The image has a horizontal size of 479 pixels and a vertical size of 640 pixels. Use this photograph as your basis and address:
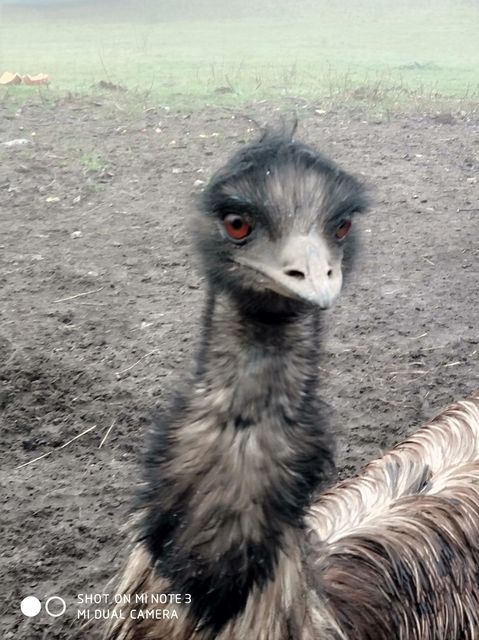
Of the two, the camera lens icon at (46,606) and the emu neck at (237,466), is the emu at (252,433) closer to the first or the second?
the emu neck at (237,466)

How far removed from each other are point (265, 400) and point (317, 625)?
0.31 metres

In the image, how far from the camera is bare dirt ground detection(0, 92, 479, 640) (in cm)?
211

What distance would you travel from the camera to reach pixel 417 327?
305 cm

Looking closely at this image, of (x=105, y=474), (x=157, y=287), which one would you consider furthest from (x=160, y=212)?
(x=105, y=474)

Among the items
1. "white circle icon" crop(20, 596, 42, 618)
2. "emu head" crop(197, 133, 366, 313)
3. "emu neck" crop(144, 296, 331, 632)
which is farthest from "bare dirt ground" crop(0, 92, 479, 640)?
"emu neck" crop(144, 296, 331, 632)

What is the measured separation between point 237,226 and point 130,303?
1.91 meters

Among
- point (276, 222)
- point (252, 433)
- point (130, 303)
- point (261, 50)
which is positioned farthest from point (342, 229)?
point (261, 50)

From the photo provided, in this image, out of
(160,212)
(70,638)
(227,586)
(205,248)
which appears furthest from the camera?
(160,212)

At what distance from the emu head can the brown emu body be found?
346 mm

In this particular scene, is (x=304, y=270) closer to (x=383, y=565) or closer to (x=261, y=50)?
(x=383, y=565)

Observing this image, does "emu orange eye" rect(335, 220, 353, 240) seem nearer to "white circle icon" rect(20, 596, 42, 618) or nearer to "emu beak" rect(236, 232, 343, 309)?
"emu beak" rect(236, 232, 343, 309)

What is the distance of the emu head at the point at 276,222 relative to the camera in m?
1.15

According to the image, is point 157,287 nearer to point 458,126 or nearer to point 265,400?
point 265,400

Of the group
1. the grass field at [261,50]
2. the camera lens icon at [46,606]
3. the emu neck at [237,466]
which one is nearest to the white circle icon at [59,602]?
the camera lens icon at [46,606]
